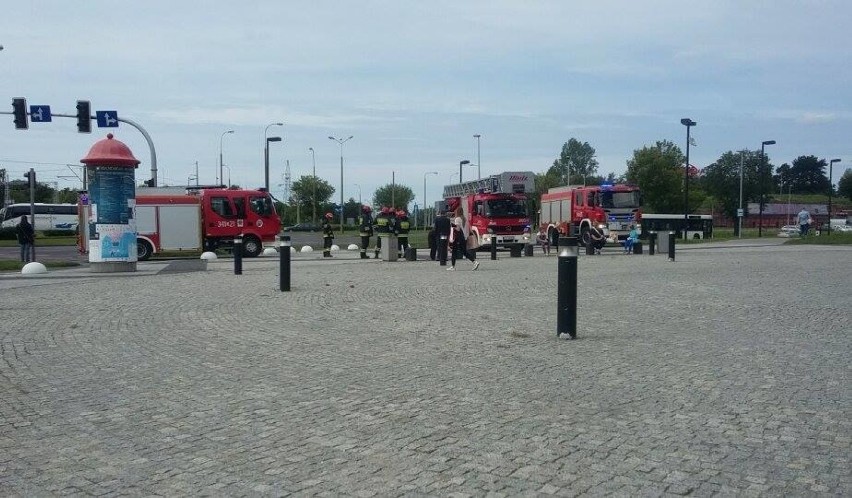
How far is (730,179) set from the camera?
10431 centimetres

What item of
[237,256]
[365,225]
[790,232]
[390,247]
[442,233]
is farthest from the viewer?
[790,232]

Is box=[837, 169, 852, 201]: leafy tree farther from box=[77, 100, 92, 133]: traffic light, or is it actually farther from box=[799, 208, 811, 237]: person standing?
box=[77, 100, 92, 133]: traffic light

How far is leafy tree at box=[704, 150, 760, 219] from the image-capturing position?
10025 centimetres

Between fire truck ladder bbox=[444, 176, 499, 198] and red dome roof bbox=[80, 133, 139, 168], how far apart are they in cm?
1587

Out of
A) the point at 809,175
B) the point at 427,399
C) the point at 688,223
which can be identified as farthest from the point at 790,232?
the point at 809,175

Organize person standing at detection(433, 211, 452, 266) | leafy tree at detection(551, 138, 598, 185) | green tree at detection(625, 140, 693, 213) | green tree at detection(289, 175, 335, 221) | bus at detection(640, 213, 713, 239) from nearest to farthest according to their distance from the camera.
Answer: person standing at detection(433, 211, 452, 266) → bus at detection(640, 213, 713, 239) → green tree at detection(625, 140, 693, 213) → green tree at detection(289, 175, 335, 221) → leafy tree at detection(551, 138, 598, 185)

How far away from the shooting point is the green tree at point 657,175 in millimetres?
77938

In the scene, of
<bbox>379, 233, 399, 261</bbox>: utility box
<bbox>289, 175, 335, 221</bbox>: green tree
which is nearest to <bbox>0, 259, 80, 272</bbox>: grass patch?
<bbox>379, 233, 399, 261</bbox>: utility box

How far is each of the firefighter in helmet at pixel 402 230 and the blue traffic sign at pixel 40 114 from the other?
48.5ft

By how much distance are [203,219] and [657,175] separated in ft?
190

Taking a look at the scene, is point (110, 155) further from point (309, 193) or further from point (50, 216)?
point (309, 193)

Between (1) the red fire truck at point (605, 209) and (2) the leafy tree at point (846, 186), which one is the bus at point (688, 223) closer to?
(1) the red fire truck at point (605, 209)

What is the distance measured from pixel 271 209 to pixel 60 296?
1821 centimetres

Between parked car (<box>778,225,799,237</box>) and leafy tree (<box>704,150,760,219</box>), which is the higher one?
leafy tree (<box>704,150,760,219</box>)
